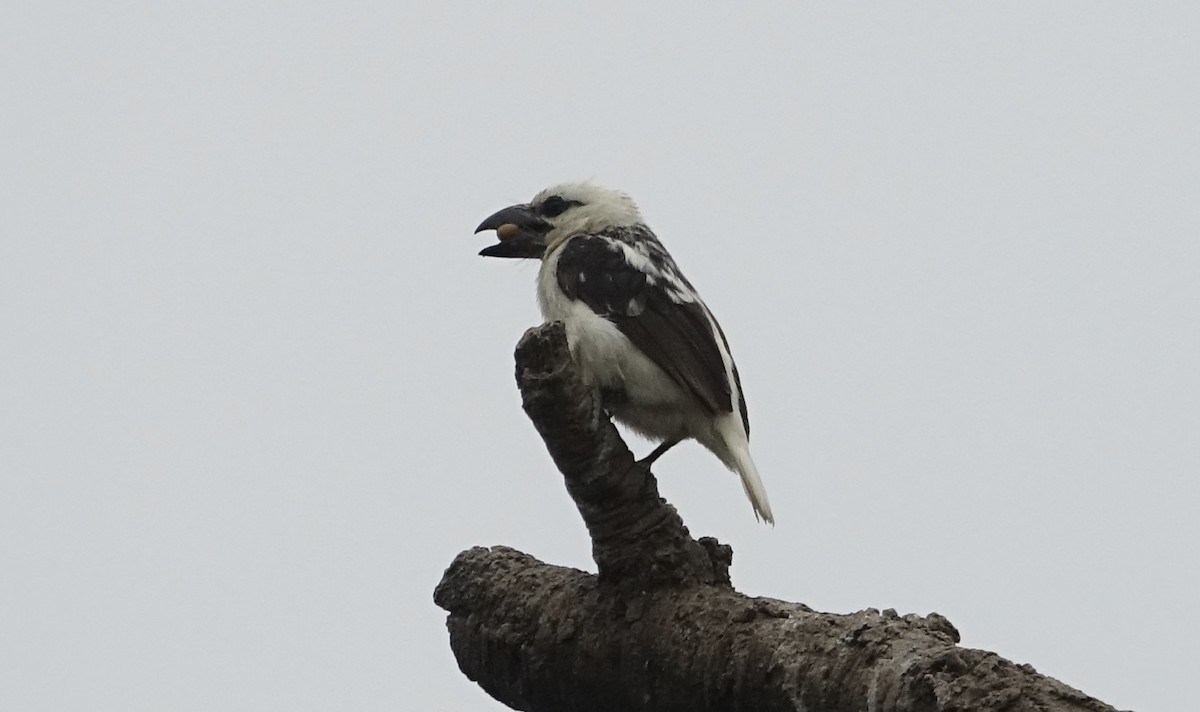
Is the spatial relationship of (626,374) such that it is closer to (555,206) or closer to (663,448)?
(663,448)

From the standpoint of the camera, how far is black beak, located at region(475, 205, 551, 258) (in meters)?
6.48

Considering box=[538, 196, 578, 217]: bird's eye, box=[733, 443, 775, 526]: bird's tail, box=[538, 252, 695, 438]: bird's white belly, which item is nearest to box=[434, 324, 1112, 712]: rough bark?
box=[733, 443, 775, 526]: bird's tail

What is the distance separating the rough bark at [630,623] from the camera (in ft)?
12.4

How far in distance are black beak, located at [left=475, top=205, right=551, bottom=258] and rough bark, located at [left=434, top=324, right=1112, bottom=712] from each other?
1765 millimetres

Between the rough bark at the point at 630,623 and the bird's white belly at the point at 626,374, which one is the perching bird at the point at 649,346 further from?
the rough bark at the point at 630,623

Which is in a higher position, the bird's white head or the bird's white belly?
the bird's white head

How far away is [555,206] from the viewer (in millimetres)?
6586

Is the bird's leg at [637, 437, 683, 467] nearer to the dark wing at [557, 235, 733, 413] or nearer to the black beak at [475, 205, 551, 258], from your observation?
the dark wing at [557, 235, 733, 413]

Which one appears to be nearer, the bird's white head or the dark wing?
the dark wing

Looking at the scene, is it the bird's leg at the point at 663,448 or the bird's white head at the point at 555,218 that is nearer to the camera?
the bird's leg at the point at 663,448

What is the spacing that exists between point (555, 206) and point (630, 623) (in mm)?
2583

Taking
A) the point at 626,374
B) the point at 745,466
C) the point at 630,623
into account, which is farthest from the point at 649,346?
the point at 630,623

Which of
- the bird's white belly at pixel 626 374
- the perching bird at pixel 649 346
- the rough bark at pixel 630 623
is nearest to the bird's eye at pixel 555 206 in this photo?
the perching bird at pixel 649 346

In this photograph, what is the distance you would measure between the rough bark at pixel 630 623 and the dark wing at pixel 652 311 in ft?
2.72
